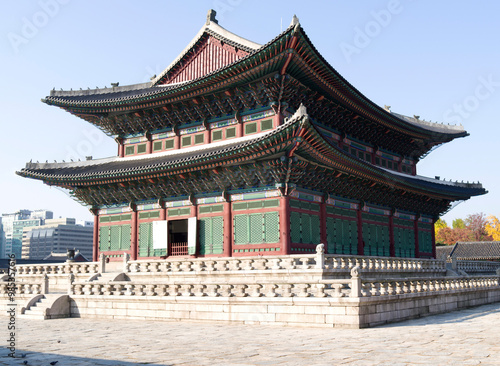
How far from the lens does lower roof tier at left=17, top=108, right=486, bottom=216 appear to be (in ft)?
81.5

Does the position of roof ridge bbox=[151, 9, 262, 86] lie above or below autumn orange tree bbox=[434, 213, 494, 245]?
above

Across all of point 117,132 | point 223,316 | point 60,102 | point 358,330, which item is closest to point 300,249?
point 223,316

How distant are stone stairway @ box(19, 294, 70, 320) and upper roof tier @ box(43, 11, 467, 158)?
1307 centimetres

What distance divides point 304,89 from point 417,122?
56.9 feet

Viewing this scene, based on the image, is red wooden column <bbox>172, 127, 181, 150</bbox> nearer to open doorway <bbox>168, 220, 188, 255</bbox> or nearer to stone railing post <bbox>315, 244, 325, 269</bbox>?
open doorway <bbox>168, 220, 188, 255</bbox>

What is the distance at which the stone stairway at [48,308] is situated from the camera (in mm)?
21609

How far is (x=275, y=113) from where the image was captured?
28188mm

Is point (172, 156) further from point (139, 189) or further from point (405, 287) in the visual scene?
point (405, 287)

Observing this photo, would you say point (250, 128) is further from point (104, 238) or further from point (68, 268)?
point (68, 268)

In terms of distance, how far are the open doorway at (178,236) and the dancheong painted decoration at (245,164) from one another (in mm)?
99

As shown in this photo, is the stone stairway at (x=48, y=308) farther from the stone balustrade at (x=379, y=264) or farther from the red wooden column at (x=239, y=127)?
the red wooden column at (x=239, y=127)

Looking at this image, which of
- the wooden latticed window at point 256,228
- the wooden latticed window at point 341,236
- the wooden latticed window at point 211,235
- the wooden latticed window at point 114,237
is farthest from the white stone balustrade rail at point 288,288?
the wooden latticed window at point 114,237

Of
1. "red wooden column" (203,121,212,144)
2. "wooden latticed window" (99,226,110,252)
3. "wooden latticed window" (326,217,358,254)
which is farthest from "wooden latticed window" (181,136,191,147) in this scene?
"wooden latticed window" (326,217,358,254)

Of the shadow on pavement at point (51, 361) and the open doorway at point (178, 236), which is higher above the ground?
the open doorway at point (178, 236)
